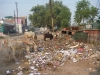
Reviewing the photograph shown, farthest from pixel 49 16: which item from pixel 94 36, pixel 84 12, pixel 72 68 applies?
pixel 72 68

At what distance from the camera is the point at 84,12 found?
26.7m

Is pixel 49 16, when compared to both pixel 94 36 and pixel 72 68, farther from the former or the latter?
pixel 72 68

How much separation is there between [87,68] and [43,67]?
78.0 inches

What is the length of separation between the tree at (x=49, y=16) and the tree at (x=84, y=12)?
10114mm

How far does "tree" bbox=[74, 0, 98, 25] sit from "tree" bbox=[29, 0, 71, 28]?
10.1 metres

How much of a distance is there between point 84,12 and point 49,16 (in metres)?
17.2

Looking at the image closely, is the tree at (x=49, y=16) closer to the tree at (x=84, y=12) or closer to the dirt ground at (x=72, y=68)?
the tree at (x=84, y=12)

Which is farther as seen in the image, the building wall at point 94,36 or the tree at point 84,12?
the tree at point 84,12

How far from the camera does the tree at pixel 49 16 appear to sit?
4006 cm

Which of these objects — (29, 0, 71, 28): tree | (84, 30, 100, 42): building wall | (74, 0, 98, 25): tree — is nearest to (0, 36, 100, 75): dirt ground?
(84, 30, 100, 42): building wall

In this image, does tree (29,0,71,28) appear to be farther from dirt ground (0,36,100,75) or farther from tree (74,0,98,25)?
dirt ground (0,36,100,75)

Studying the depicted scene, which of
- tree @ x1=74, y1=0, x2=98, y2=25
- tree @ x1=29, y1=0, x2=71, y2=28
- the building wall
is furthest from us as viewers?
tree @ x1=29, y1=0, x2=71, y2=28

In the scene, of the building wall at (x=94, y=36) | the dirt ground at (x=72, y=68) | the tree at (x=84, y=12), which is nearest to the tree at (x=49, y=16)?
the tree at (x=84, y=12)

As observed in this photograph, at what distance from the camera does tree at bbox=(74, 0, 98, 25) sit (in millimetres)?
26897
